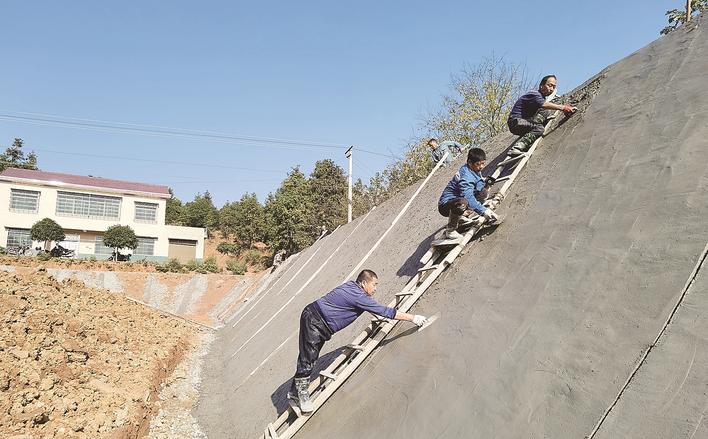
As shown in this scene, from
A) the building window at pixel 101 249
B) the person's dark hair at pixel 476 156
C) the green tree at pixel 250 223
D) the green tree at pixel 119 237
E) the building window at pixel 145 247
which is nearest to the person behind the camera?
the person's dark hair at pixel 476 156

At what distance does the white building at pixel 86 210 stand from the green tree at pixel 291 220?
7067 mm

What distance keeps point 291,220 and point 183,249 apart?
946 centimetres

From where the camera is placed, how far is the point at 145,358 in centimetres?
908

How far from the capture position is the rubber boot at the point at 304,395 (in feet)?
15.5

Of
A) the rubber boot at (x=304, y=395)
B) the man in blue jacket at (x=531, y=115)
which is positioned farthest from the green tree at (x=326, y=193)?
the rubber boot at (x=304, y=395)

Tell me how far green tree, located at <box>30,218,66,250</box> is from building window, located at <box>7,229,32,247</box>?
1826 millimetres

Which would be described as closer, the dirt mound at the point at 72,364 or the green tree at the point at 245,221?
the dirt mound at the point at 72,364

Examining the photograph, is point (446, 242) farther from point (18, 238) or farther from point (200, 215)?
point (200, 215)

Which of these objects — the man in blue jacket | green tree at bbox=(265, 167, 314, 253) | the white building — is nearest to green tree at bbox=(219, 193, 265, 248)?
green tree at bbox=(265, 167, 314, 253)

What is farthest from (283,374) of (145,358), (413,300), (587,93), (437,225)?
(587,93)

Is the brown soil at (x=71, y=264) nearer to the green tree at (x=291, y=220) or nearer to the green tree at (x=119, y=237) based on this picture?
the green tree at (x=119, y=237)

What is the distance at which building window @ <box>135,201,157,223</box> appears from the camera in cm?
3628

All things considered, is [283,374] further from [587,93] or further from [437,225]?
[587,93]

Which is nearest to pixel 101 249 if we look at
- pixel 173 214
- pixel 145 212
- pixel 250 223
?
pixel 145 212
